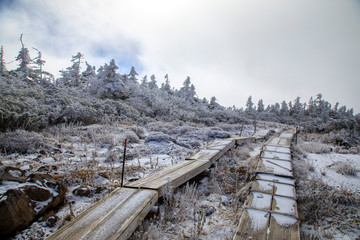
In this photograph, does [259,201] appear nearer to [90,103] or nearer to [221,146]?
[221,146]

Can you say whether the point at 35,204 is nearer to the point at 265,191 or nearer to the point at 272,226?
the point at 272,226

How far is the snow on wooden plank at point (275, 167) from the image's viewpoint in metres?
4.41

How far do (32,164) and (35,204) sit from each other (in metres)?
2.23

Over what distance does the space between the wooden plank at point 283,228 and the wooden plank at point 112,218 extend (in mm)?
1612

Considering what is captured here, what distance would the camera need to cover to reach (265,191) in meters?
3.41

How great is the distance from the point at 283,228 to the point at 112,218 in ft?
6.97

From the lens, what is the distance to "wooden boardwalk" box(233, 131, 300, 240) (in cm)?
229

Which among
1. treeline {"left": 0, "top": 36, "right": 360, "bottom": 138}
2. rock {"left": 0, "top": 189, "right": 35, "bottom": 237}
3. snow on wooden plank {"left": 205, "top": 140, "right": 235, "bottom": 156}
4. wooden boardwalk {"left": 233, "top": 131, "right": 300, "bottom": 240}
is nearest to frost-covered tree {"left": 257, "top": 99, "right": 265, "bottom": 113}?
treeline {"left": 0, "top": 36, "right": 360, "bottom": 138}

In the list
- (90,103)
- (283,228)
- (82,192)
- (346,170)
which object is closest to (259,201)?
(283,228)

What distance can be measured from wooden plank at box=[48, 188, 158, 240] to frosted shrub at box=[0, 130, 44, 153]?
4.27 meters

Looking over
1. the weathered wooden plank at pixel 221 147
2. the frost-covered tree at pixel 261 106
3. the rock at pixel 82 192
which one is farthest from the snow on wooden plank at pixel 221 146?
the frost-covered tree at pixel 261 106

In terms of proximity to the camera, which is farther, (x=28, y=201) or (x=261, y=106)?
(x=261, y=106)

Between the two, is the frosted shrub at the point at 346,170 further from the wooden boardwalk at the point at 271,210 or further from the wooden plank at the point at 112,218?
the wooden plank at the point at 112,218

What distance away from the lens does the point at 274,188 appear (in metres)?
3.56
